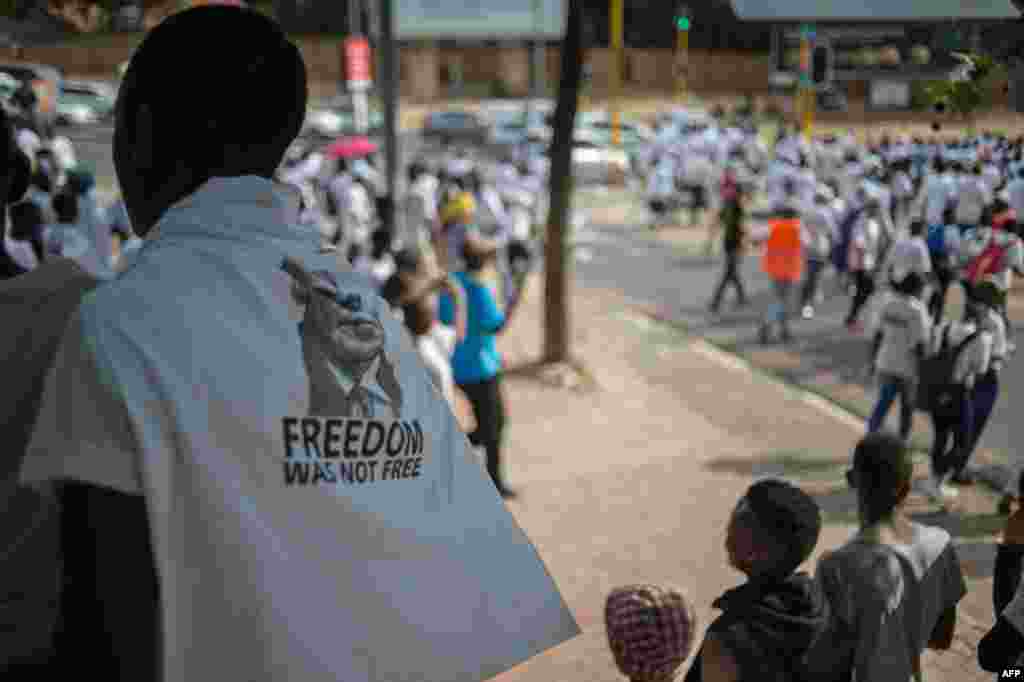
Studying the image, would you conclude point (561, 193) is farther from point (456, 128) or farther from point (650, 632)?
point (456, 128)

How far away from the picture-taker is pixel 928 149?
5.80 m

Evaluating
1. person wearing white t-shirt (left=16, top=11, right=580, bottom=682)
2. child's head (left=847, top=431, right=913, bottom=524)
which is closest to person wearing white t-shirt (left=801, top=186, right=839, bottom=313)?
child's head (left=847, top=431, right=913, bottom=524)

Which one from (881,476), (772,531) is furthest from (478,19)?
(772,531)

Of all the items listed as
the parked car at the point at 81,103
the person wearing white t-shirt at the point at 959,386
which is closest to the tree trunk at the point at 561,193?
the person wearing white t-shirt at the point at 959,386

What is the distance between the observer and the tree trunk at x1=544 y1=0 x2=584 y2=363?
31.5 ft

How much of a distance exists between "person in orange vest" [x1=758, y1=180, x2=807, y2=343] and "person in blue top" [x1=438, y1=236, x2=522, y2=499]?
5.43m

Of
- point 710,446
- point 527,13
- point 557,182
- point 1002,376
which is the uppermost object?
point 527,13

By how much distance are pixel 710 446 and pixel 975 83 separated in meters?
4.87

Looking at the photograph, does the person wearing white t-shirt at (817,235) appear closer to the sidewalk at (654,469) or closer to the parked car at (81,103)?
the sidewalk at (654,469)

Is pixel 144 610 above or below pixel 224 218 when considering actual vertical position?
below

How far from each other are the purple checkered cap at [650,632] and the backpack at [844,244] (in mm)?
10514

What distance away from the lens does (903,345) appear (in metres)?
7.50

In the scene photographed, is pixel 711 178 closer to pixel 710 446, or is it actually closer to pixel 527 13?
pixel 527 13

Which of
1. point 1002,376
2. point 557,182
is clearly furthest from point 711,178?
point 1002,376
